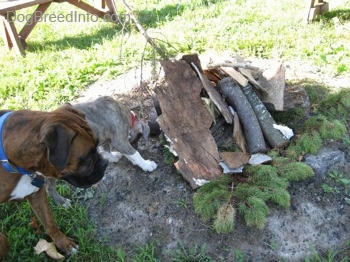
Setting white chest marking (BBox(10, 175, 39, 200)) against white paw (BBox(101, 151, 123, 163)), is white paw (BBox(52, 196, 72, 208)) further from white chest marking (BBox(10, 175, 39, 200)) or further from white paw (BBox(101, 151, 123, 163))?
white chest marking (BBox(10, 175, 39, 200))

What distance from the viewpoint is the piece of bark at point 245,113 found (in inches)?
162

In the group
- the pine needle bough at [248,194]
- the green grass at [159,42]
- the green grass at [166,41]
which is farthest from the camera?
the green grass at [166,41]

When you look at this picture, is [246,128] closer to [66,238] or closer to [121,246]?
[121,246]

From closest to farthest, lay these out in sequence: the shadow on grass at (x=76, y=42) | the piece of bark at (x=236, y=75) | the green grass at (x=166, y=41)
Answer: the piece of bark at (x=236, y=75) < the green grass at (x=166, y=41) < the shadow on grass at (x=76, y=42)

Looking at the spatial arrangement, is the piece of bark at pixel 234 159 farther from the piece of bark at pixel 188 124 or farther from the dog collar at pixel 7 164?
the dog collar at pixel 7 164

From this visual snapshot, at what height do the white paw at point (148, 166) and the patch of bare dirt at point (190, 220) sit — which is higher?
the white paw at point (148, 166)

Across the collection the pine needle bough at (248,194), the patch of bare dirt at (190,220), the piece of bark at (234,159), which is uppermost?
the piece of bark at (234,159)

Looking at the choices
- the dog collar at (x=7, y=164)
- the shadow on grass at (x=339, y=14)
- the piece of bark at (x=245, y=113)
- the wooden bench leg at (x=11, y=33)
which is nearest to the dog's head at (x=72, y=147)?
the dog collar at (x=7, y=164)

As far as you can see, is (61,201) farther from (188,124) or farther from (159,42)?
(159,42)

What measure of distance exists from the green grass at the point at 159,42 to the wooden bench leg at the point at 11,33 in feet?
0.51

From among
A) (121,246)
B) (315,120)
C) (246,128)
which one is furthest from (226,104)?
(121,246)

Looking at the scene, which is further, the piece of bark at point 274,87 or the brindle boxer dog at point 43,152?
the piece of bark at point 274,87

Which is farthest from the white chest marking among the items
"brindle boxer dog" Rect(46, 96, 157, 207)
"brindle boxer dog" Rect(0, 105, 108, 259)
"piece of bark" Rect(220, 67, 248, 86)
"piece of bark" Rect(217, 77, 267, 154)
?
"piece of bark" Rect(220, 67, 248, 86)

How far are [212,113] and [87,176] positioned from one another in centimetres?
160
